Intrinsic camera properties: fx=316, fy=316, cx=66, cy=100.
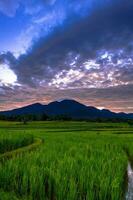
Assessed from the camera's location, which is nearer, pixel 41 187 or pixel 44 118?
pixel 41 187

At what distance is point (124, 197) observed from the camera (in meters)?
6.94

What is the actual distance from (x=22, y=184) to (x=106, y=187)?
1.72 metres

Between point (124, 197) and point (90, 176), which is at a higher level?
point (90, 176)

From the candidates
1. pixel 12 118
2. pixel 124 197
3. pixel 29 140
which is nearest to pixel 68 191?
pixel 124 197

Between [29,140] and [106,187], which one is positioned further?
[29,140]

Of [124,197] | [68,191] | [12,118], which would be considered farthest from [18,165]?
[12,118]

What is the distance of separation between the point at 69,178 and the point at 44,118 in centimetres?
7244

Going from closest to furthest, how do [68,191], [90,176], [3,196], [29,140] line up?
1. [3,196]
2. [68,191]
3. [90,176]
4. [29,140]

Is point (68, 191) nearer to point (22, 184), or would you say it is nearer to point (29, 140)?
point (22, 184)

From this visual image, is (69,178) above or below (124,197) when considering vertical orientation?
above

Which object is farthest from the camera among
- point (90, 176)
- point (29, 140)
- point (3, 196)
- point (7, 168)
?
point (29, 140)

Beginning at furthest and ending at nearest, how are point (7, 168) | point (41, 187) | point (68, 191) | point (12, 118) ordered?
point (12, 118), point (7, 168), point (41, 187), point (68, 191)

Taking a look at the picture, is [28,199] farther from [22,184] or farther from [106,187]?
[106,187]

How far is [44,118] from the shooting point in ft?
258
